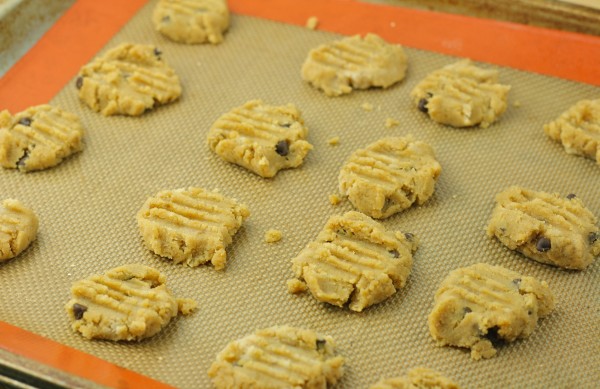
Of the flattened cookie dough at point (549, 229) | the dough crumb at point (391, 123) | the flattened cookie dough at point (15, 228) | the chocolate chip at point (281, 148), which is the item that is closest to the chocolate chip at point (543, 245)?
the flattened cookie dough at point (549, 229)

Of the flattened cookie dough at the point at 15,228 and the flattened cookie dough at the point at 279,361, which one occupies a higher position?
the flattened cookie dough at the point at 15,228

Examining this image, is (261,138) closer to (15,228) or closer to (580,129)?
(15,228)

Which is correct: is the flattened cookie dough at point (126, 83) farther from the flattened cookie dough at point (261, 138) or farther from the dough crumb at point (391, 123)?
the dough crumb at point (391, 123)

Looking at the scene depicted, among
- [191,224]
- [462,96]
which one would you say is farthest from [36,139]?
[462,96]

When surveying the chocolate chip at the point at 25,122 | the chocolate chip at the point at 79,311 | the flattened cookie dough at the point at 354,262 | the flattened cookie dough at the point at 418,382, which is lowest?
the flattened cookie dough at the point at 418,382

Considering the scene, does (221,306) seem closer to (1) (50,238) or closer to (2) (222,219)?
(2) (222,219)

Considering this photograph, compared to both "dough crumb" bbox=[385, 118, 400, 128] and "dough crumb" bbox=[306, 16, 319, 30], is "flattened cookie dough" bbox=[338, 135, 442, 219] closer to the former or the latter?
"dough crumb" bbox=[385, 118, 400, 128]
